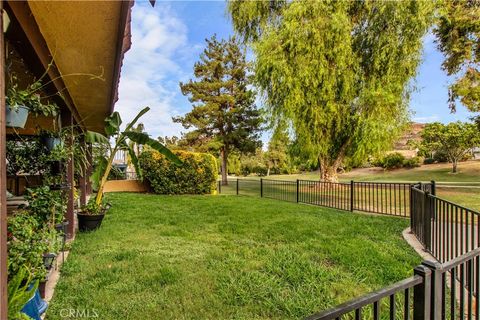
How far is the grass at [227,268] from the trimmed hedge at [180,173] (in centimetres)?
589

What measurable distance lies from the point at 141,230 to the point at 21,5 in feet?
14.4

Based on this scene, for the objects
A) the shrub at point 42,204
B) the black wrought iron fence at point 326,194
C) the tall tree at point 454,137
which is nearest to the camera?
the shrub at point 42,204

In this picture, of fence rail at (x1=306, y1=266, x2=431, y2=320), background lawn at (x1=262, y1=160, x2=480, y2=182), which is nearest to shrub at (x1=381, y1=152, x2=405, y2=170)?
background lawn at (x1=262, y1=160, x2=480, y2=182)

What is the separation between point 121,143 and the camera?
20.6 feet

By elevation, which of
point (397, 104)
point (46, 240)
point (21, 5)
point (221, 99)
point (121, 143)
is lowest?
point (46, 240)

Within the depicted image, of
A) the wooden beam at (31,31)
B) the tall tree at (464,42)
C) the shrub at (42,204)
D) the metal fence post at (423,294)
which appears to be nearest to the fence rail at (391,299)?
the metal fence post at (423,294)

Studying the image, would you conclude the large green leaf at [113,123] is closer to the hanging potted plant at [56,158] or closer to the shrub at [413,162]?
the hanging potted plant at [56,158]

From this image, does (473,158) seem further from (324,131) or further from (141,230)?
(141,230)

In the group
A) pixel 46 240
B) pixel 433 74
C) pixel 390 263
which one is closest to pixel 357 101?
pixel 433 74

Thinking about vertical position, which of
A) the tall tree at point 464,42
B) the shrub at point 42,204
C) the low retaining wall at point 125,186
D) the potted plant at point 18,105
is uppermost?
the tall tree at point 464,42

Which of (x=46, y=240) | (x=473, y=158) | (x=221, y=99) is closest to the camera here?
(x=46, y=240)

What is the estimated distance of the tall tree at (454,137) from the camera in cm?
2161

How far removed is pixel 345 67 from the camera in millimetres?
11398

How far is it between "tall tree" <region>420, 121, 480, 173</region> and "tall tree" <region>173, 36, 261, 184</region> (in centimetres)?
1559
